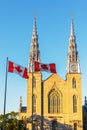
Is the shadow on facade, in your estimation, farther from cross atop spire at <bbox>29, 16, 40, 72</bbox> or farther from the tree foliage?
cross atop spire at <bbox>29, 16, 40, 72</bbox>

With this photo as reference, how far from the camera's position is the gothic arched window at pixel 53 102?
8450 cm

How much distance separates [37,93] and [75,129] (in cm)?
1117

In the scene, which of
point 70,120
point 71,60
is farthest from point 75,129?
point 71,60

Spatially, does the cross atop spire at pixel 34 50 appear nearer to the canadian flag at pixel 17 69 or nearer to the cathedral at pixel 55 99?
the cathedral at pixel 55 99

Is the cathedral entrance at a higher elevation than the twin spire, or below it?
below

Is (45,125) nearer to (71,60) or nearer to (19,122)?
(19,122)

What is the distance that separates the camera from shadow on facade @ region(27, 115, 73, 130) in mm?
81938

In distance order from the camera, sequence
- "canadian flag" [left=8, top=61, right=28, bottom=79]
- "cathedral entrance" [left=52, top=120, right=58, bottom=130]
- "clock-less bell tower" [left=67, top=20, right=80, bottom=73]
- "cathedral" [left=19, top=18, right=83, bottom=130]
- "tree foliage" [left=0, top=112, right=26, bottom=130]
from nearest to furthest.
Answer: "canadian flag" [left=8, top=61, right=28, bottom=79] → "tree foliage" [left=0, top=112, right=26, bottom=130] → "cathedral" [left=19, top=18, right=83, bottom=130] → "cathedral entrance" [left=52, top=120, right=58, bottom=130] → "clock-less bell tower" [left=67, top=20, right=80, bottom=73]

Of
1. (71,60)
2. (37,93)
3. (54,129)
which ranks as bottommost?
(54,129)

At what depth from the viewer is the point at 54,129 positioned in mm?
83188

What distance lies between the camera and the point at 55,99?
280 ft

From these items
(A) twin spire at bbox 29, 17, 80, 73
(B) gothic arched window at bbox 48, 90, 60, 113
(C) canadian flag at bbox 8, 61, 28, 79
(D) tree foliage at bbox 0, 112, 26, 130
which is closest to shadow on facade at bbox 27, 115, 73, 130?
(B) gothic arched window at bbox 48, 90, 60, 113

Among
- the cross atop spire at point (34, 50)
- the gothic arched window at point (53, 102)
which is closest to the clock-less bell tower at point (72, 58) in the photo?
the gothic arched window at point (53, 102)

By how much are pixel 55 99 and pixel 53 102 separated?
2.67 feet
